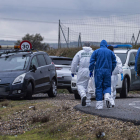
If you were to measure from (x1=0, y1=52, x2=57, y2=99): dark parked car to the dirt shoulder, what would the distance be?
2496 millimetres

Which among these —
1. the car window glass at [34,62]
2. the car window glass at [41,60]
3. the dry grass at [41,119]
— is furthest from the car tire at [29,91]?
the dry grass at [41,119]

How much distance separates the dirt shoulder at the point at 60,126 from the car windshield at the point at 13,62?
11.6 feet

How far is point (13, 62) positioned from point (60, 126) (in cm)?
625

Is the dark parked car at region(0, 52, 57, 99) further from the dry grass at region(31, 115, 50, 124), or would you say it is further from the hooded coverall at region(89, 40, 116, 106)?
the dry grass at region(31, 115, 50, 124)

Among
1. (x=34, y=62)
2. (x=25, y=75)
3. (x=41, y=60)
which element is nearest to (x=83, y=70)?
(x=25, y=75)

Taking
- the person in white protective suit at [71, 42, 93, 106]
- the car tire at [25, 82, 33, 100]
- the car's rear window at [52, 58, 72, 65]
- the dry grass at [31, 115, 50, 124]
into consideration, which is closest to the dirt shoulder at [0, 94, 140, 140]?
the dry grass at [31, 115, 50, 124]

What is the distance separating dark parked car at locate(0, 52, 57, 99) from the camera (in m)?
11.6

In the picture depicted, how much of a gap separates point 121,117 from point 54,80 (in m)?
Result: 7.48

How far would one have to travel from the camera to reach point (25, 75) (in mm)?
11883

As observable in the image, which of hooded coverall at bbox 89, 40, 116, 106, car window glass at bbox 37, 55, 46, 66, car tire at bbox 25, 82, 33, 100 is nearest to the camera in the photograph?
hooded coverall at bbox 89, 40, 116, 106

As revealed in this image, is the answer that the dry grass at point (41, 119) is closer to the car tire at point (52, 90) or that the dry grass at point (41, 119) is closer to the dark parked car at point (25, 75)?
the dark parked car at point (25, 75)

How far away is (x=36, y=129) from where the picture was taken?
727 centimetres

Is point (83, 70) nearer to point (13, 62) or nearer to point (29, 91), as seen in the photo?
point (29, 91)

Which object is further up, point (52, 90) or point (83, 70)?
point (83, 70)
